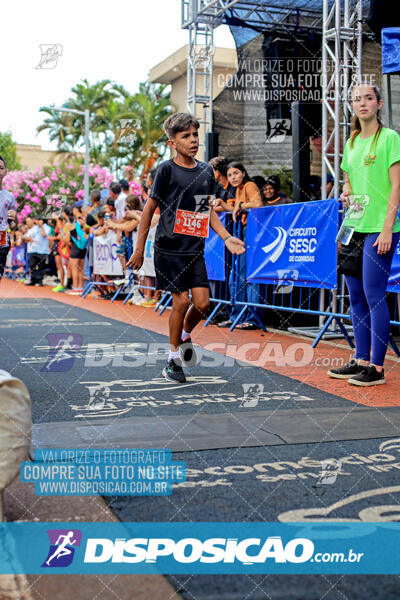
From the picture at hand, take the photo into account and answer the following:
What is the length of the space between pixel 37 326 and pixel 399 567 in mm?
7399

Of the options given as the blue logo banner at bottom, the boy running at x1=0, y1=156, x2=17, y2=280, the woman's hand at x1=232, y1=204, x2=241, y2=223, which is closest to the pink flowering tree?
the woman's hand at x1=232, y1=204, x2=241, y2=223

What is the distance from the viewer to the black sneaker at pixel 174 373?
5.15 metres

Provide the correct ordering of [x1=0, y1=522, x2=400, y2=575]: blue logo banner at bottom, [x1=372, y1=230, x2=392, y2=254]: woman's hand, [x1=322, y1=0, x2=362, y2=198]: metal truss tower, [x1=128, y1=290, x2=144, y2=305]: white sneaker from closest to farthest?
[x1=0, y1=522, x2=400, y2=575]: blue logo banner at bottom < [x1=372, y1=230, x2=392, y2=254]: woman's hand < [x1=322, y1=0, x2=362, y2=198]: metal truss tower < [x1=128, y1=290, x2=144, y2=305]: white sneaker

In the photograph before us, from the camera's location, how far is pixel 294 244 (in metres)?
7.59

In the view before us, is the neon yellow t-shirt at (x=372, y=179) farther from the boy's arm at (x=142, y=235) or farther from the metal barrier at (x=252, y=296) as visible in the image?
the metal barrier at (x=252, y=296)

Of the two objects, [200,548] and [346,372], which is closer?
[200,548]

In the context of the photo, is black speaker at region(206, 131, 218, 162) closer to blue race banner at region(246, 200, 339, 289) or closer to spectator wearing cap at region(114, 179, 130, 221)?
spectator wearing cap at region(114, 179, 130, 221)

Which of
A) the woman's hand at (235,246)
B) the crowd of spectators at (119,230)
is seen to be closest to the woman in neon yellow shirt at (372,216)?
the woman's hand at (235,246)

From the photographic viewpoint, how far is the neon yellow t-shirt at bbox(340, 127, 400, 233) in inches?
194

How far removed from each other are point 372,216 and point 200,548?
132 inches

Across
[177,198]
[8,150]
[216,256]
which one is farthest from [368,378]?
[8,150]

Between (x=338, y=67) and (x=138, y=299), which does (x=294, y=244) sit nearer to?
(x=338, y=67)

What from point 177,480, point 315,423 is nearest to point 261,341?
point 315,423

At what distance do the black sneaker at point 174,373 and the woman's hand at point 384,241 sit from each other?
166 centimetres
